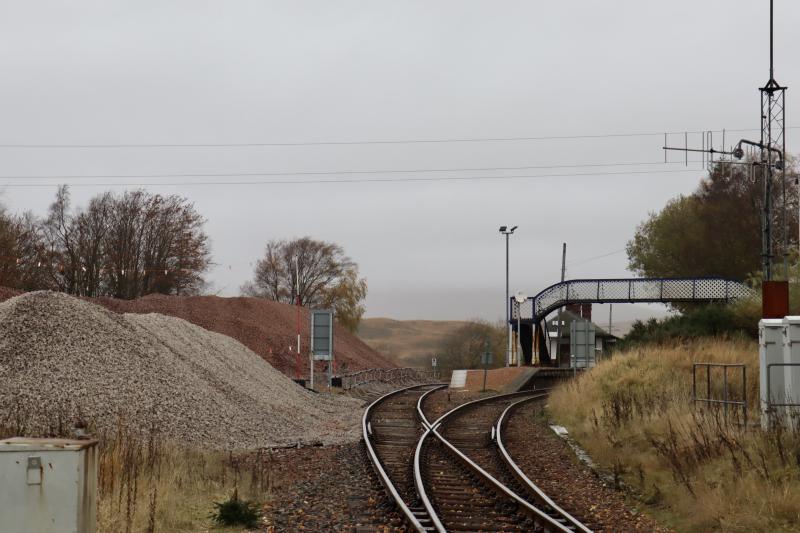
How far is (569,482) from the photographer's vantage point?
14.3 m

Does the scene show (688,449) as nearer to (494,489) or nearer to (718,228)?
(494,489)

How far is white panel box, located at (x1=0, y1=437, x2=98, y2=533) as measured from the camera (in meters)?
7.15

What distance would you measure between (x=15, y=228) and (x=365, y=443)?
47487 mm

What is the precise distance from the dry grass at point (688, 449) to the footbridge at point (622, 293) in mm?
21168

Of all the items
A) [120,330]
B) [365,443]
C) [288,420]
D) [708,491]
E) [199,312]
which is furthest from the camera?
[199,312]

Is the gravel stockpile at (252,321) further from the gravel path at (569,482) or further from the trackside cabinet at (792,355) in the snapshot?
the trackside cabinet at (792,355)

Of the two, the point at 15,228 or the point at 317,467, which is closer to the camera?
the point at 317,467

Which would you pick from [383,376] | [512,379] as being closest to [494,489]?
[512,379]

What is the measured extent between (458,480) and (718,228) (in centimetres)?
4621

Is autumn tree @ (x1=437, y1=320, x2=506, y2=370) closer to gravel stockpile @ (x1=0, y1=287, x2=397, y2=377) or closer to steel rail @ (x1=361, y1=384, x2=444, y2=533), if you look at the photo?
gravel stockpile @ (x1=0, y1=287, x2=397, y2=377)

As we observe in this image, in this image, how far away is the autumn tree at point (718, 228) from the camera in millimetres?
53219

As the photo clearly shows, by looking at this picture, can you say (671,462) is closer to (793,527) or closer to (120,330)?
(793,527)

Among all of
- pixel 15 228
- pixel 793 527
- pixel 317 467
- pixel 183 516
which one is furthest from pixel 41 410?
pixel 15 228

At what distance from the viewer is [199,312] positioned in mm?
53781
